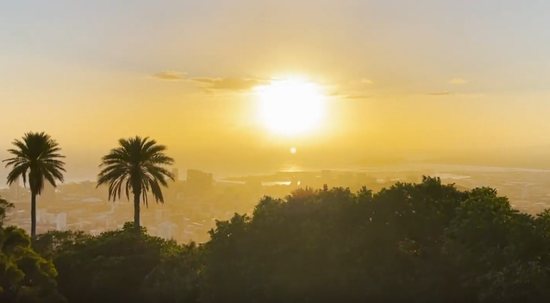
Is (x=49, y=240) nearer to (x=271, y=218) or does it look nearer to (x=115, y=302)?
(x=115, y=302)

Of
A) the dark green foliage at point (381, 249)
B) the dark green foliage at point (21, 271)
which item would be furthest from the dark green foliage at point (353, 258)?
the dark green foliage at point (21, 271)

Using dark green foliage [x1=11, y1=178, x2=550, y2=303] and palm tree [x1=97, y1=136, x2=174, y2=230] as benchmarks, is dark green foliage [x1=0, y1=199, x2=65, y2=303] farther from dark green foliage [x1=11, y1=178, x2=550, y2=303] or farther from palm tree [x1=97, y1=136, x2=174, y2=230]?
palm tree [x1=97, y1=136, x2=174, y2=230]

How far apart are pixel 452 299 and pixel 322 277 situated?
831cm

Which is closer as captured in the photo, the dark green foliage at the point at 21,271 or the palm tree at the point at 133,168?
the dark green foliage at the point at 21,271

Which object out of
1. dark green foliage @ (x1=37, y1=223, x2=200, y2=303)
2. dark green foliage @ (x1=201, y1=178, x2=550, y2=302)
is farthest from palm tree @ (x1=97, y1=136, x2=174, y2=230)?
dark green foliage @ (x1=201, y1=178, x2=550, y2=302)

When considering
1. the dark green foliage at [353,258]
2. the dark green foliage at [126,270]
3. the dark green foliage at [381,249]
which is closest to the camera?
the dark green foliage at [381,249]

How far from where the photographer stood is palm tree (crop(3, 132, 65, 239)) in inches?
1676

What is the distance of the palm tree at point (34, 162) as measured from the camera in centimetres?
4256

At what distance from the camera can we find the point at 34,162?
42.8 m

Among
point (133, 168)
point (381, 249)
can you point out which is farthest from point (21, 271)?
point (381, 249)

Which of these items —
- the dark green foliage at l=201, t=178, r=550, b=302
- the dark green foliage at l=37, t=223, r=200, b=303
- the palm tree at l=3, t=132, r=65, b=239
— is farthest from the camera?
the palm tree at l=3, t=132, r=65, b=239

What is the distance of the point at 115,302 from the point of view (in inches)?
1544

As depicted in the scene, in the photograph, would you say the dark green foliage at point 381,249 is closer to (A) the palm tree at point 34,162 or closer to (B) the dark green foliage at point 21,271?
(B) the dark green foliage at point 21,271

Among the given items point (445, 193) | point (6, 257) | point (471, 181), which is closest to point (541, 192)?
point (471, 181)
